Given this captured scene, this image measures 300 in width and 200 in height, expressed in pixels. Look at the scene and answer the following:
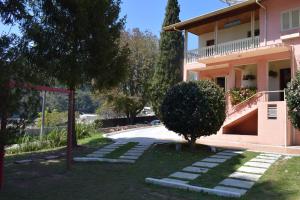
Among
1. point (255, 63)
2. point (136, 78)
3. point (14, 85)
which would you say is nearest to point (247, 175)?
point (14, 85)

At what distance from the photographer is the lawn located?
6.65 meters

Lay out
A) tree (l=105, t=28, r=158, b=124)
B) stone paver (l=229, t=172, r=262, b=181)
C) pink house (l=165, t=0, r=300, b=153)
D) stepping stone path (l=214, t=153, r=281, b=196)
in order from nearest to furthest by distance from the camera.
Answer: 1. stepping stone path (l=214, t=153, r=281, b=196)
2. stone paver (l=229, t=172, r=262, b=181)
3. pink house (l=165, t=0, r=300, b=153)
4. tree (l=105, t=28, r=158, b=124)

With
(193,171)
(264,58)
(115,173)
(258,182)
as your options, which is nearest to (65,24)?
(115,173)

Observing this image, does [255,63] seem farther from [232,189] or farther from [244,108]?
[232,189]

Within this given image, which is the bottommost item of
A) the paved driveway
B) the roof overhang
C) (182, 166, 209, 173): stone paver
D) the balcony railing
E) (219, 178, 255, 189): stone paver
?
(219, 178, 255, 189): stone paver

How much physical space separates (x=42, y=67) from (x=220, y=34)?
46.4ft

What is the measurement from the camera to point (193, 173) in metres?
8.80

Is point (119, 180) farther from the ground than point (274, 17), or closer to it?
closer to it

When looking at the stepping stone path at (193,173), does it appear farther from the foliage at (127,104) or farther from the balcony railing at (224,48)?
the foliage at (127,104)

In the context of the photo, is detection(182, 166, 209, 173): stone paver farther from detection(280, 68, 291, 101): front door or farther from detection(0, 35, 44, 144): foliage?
detection(280, 68, 291, 101): front door

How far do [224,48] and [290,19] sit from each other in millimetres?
4058

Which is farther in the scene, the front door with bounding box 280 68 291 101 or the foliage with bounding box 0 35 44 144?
the front door with bounding box 280 68 291 101

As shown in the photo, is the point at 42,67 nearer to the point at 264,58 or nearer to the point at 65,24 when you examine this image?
the point at 65,24

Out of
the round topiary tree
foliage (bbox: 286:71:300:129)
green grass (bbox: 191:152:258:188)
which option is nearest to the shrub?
the round topiary tree
